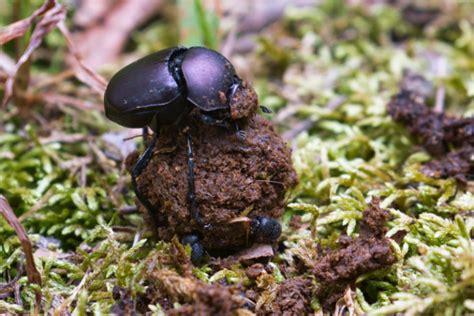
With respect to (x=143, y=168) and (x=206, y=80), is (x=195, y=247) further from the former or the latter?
(x=206, y=80)

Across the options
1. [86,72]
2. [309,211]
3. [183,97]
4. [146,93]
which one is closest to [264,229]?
[309,211]

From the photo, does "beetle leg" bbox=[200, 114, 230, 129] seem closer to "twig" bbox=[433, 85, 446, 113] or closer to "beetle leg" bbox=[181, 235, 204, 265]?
"beetle leg" bbox=[181, 235, 204, 265]

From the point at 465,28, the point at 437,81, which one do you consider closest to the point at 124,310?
the point at 437,81

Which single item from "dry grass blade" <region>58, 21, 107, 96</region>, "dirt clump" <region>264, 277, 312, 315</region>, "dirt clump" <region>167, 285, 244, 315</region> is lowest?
"dirt clump" <region>264, 277, 312, 315</region>

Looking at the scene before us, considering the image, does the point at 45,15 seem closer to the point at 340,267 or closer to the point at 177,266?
the point at 177,266

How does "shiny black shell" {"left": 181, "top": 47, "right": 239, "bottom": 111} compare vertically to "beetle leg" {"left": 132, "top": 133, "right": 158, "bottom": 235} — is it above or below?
above

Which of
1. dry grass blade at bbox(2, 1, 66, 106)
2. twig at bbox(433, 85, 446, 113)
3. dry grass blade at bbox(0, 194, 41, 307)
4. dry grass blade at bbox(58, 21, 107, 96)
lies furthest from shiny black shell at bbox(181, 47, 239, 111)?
twig at bbox(433, 85, 446, 113)
